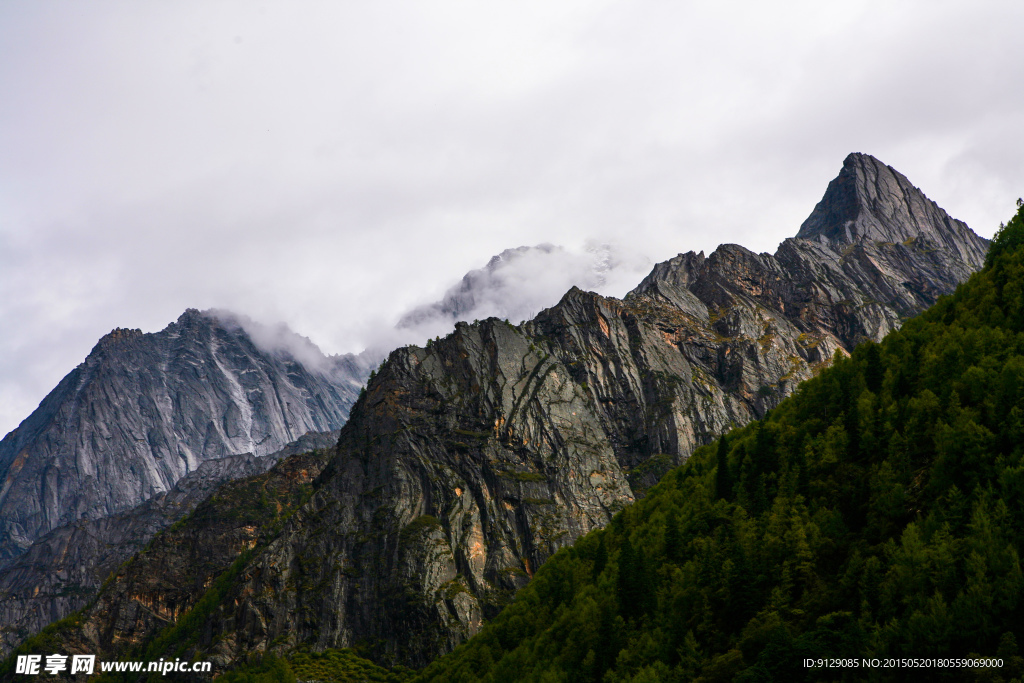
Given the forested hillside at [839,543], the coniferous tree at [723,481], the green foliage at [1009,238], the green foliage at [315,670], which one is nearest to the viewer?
the forested hillside at [839,543]

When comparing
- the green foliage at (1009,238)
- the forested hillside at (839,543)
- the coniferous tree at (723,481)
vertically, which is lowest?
the forested hillside at (839,543)

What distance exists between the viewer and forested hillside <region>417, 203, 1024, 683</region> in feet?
263

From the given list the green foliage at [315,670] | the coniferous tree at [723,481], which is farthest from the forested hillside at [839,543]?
the green foliage at [315,670]

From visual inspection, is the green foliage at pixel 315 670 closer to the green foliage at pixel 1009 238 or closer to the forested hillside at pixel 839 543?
the forested hillside at pixel 839 543

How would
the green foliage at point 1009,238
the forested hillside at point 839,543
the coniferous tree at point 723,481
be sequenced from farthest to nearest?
the green foliage at point 1009,238
the coniferous tree at point 723,481
the forested hillside at point 839,543

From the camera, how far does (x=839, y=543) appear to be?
99.4m

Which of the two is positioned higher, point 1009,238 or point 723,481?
point 1009,238

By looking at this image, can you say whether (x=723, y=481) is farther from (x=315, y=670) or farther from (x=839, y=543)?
(x=315, y=670)

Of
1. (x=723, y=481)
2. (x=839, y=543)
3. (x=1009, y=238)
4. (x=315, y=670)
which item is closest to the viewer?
(x=839, y=543)

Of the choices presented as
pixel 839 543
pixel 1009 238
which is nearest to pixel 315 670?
pixel 839 543

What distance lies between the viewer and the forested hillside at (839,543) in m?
80.2

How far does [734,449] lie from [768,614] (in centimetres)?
6708

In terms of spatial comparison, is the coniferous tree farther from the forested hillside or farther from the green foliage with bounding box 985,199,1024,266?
the green foliage with bounding box 985,199,1024,266

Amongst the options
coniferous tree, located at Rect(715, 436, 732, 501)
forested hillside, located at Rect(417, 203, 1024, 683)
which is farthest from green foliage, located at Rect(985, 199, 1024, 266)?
coniferous tree, located at Rect(715, 436, 732, 501)
